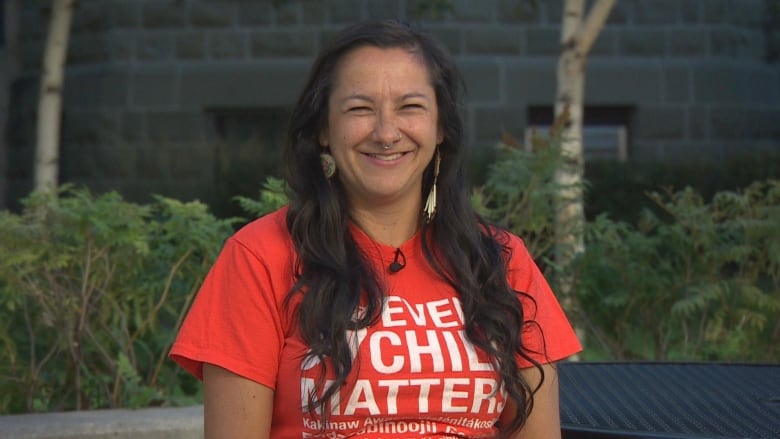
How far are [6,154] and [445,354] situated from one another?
1070cm

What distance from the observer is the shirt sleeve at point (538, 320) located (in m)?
2.75

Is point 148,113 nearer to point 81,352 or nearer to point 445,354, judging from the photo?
point 81,352

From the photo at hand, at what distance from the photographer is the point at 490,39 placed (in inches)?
449

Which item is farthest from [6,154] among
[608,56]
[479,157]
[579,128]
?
[579,128]

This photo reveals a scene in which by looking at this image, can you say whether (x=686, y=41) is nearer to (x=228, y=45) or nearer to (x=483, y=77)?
(x=483, y=77)

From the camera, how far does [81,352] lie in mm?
4672

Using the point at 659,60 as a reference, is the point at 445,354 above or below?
below

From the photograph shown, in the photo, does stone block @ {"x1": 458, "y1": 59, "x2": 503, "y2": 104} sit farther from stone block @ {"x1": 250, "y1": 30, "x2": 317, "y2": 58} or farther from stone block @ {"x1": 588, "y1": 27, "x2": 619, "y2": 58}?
stone block @ {"x1": 250, "y1": 30, "x2": 317, "y2": 58}

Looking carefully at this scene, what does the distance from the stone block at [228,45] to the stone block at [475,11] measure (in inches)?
75.1

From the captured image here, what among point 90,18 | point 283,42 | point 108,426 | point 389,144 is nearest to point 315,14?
point 283,42

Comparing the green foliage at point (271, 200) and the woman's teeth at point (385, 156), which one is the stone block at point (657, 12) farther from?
the woman's teeth at point (385, 156)

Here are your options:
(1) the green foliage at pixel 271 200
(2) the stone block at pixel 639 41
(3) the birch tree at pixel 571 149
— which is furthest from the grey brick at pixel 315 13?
(1) the green foliage at pixel 271 200

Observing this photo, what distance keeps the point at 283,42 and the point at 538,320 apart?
29.5 ft

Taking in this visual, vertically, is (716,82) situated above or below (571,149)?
above
